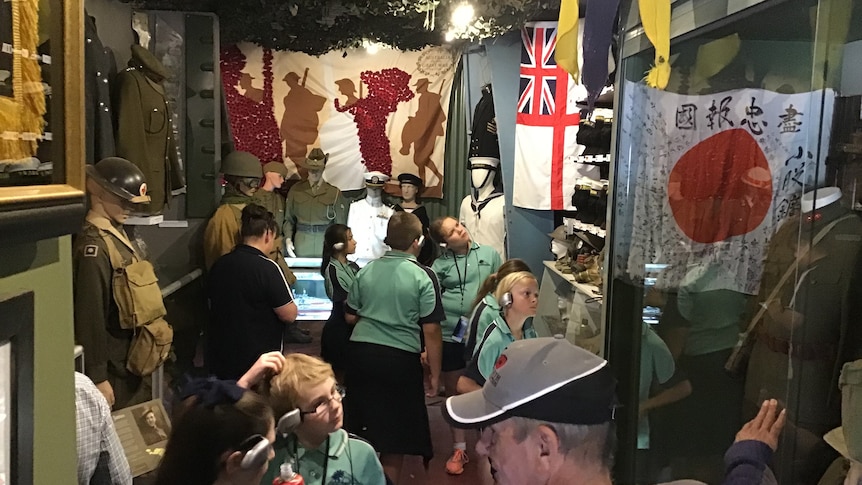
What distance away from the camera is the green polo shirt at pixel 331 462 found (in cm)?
193

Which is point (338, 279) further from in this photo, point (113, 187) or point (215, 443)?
point (215, 443)

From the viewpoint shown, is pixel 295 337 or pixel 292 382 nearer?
pixel 292 382

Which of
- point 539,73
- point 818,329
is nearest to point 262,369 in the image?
point 818,329

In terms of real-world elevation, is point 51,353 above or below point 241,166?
below

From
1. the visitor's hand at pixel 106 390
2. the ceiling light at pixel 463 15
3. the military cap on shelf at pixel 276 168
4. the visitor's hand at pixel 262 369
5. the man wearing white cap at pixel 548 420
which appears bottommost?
the visitor's hand at pixel 106 390

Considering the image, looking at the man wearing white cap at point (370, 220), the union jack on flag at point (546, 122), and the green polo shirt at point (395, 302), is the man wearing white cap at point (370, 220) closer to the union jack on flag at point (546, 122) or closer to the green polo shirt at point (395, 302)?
the union jack on flag at point (546, 122)

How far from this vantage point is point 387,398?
3.20 m

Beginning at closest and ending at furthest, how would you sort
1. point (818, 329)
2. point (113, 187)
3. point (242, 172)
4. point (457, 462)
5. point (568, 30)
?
point (568, 30) → point (818, 329) → point (113, 187) → point (457, 462) → point (242, 172)

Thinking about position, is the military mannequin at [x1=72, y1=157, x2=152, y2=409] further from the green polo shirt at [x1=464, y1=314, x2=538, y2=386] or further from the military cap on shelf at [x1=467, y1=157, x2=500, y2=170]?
the military cap on shelf at [x1=467, y1=157, x2=500, y2=170]

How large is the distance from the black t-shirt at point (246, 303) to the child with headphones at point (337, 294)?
0.36 m

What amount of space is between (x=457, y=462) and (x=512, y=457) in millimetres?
2541

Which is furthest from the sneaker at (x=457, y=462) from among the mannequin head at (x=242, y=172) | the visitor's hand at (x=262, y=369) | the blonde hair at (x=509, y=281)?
the mannequin head at (x=242, y=172)

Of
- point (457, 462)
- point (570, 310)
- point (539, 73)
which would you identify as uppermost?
point (539, 73)

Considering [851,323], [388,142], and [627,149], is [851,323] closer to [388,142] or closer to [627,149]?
[627,149]
